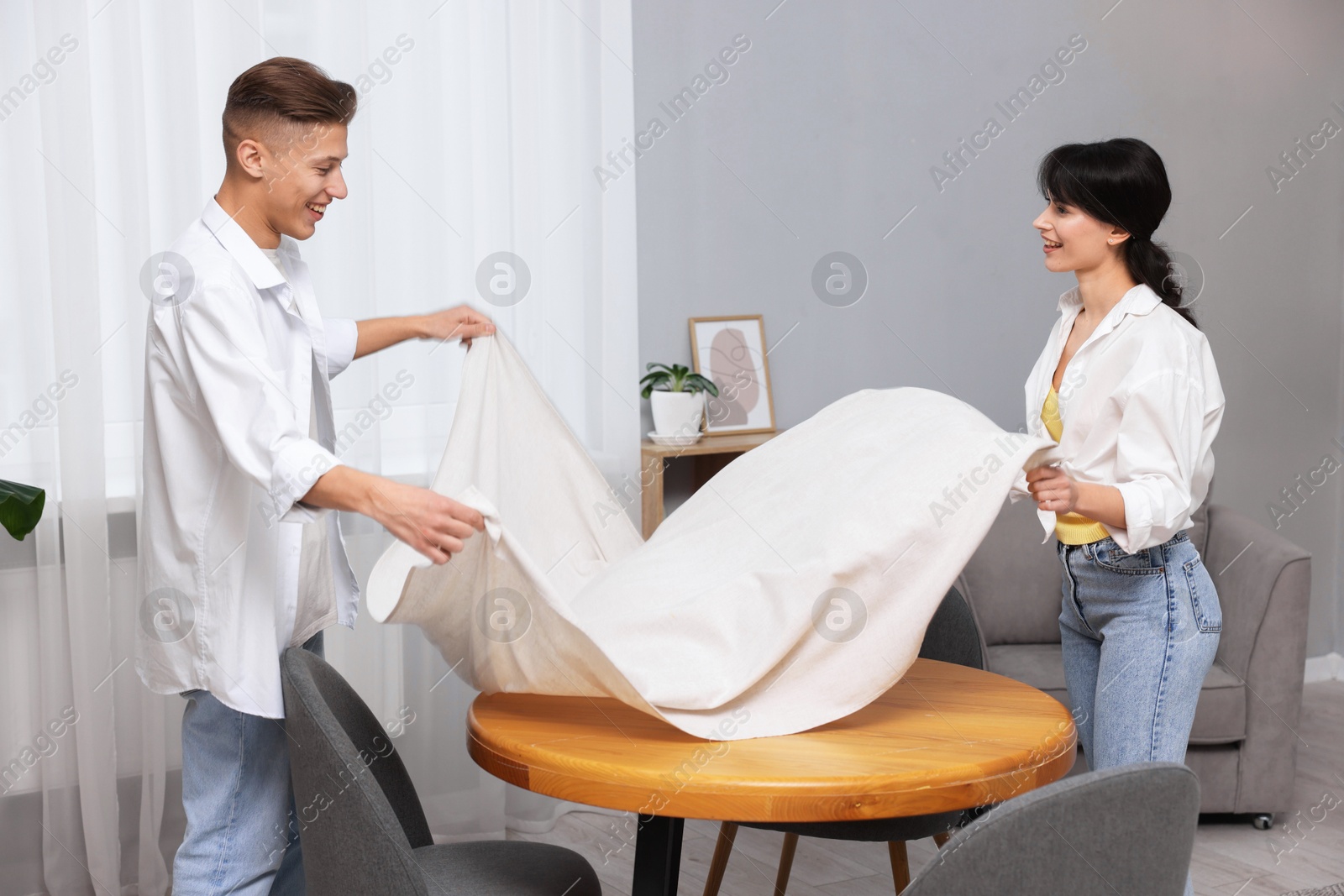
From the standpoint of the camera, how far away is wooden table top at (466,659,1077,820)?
4.56 ft

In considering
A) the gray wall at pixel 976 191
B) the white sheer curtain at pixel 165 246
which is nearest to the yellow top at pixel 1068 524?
the white sheer curtain at pixel 165 246

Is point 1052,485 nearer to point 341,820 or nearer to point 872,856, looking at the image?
point 341,820

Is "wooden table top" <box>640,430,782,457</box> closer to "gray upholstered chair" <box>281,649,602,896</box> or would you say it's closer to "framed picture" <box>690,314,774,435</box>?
"framed picture" <box>690,314,774,435</box>

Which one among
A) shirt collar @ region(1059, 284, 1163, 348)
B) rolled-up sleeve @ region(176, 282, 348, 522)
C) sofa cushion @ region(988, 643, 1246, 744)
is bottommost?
sofa cushion @ region(988, 643, 1246, 744)

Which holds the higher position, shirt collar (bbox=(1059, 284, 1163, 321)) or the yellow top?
shirt collar (bbox=(1059, 284, 1163, 321))

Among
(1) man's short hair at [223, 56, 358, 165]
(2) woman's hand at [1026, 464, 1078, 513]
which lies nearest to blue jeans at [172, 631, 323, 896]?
(1) man's short hair at [223, 56, 358, 165]

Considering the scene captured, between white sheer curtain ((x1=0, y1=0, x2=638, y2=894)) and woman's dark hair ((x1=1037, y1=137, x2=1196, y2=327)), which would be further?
white sheer curtain ((x1=0, y1=0, x2=638, y2=894))

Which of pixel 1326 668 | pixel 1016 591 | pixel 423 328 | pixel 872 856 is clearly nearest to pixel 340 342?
pixel 423 328

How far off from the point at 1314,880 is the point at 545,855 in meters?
2.05

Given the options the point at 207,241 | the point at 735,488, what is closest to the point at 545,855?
the point at 735,488

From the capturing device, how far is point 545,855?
1733mm

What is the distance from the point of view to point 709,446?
10.9 feet

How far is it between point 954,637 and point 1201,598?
0.48 metres

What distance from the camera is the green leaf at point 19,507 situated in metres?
2.28
